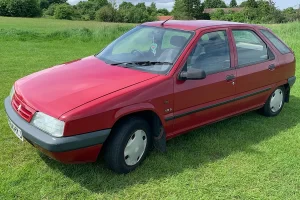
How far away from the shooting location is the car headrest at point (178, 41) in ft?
13.0

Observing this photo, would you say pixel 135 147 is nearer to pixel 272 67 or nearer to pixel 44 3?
pixel 272 67

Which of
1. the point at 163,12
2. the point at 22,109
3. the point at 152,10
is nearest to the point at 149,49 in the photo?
the point at 22,109

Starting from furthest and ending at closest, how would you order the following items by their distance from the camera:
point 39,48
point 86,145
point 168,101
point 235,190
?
point 39,48, point 168,101, point 235,190, point 86,145

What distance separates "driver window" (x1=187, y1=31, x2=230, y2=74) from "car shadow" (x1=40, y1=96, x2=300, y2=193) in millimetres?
972

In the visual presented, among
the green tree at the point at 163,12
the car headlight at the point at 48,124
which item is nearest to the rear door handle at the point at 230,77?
the car headlight at the point at 48,124

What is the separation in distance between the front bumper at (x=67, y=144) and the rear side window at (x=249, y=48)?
236cm

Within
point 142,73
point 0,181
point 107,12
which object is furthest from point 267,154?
point 107,12

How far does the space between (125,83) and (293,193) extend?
2063 mm

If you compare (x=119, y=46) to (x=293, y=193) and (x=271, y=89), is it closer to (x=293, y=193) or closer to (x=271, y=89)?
(x=271, y=89)

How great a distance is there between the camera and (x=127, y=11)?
43.4 metres

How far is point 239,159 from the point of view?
3963 millimetres

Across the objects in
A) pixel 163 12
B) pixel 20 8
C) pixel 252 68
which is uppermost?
pixel 20 8

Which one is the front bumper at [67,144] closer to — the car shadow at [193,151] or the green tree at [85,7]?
the car shadow at [193,151]

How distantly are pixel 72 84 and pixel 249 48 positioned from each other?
2.68 metres
